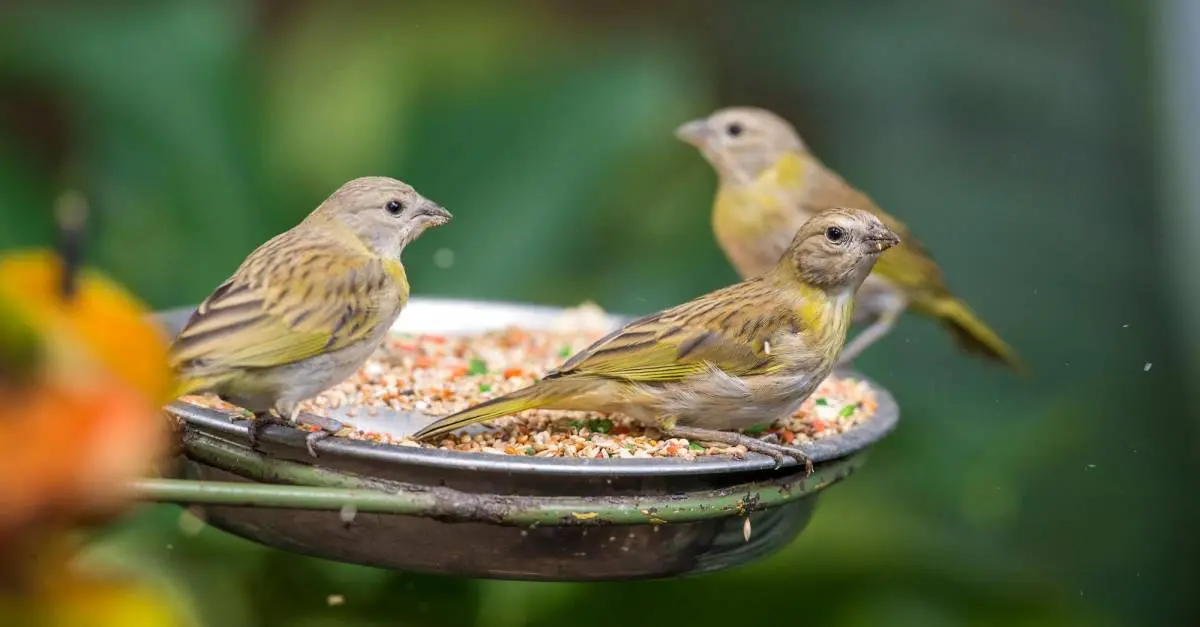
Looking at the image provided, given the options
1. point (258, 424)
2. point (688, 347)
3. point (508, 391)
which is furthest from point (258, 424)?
point (688, 347)

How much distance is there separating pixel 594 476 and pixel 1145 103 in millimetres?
3377

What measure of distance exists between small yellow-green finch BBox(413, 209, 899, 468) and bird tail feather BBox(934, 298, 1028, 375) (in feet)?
4.16

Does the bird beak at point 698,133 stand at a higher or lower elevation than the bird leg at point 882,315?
higher

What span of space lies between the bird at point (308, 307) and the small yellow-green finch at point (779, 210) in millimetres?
1333

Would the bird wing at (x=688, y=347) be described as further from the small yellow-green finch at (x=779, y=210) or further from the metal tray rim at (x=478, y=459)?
the small yellow-green finch at (x=779, y=210)

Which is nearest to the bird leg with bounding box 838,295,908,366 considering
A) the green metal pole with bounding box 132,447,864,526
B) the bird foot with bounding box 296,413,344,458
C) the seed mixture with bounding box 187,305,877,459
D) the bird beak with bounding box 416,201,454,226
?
the seed mixture with bounding box 187,305,877,459

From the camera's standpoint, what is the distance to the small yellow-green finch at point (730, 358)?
2186mm

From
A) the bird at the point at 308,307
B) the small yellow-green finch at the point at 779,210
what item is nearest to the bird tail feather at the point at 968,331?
the small yellow-green finch at the point at 779,210

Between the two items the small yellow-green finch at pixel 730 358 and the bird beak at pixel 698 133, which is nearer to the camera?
the small yellow-green finch at pixel 730 358

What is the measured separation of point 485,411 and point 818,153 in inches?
124

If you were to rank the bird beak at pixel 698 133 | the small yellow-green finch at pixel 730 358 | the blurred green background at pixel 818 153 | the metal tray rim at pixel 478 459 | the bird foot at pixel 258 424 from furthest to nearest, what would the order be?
the blurred green background at pixel 818 153, the bird beak at pixel 698 133, the small yellow-green finch at pixel 730 358, the bird foot at pixel 258 424, the metal tray rim at pixel 478 459

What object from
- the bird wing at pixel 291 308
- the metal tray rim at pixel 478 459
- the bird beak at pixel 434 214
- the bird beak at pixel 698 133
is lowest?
the metal tray rim at pixel 478 459

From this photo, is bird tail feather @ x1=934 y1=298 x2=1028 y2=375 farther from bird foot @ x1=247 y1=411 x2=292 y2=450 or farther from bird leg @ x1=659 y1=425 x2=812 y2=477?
bird foot @ x1=247 y1=411 x2=292 y2=450

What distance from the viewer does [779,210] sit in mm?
3248
